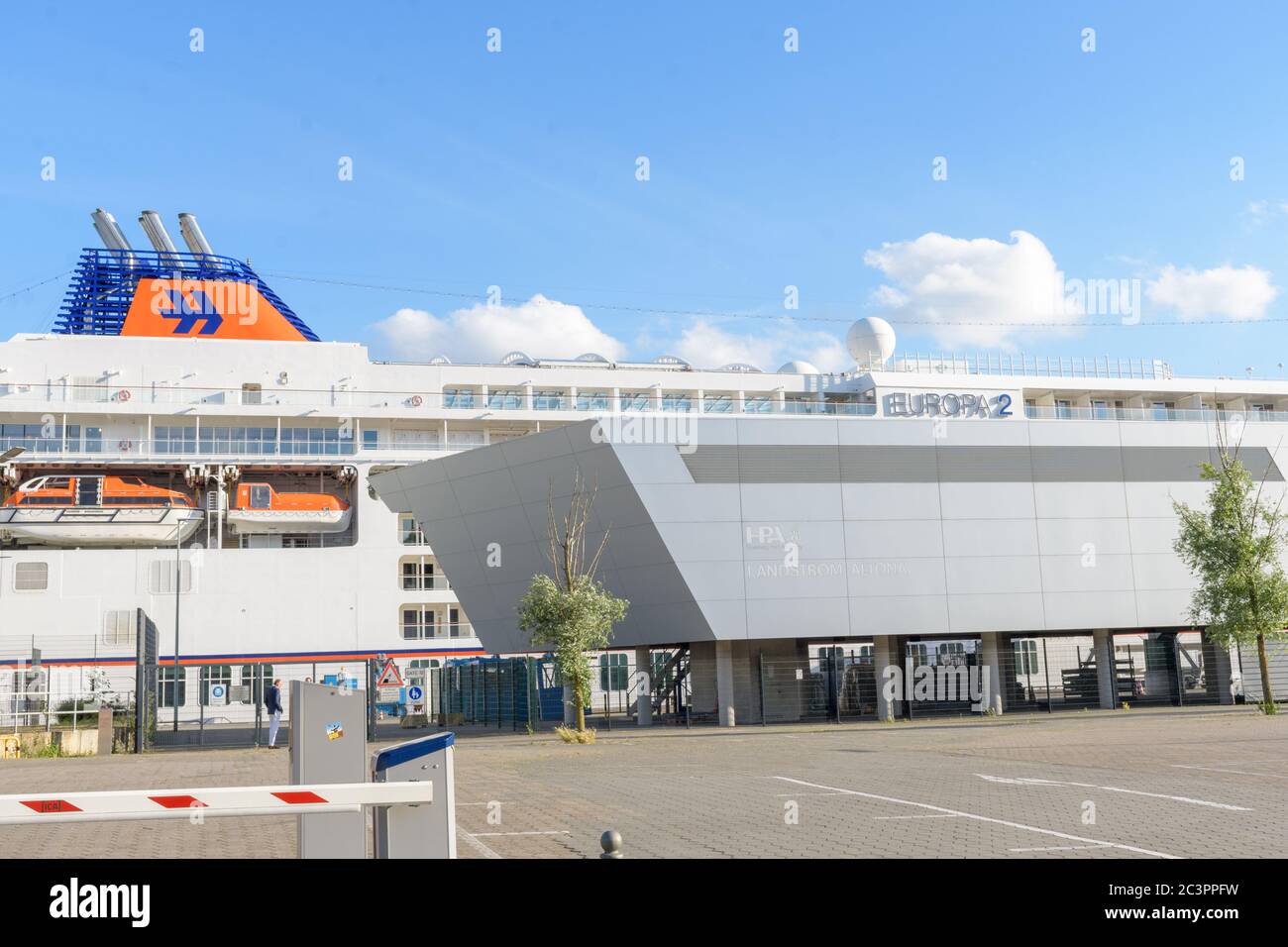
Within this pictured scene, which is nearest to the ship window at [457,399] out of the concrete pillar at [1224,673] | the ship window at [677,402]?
the ship window at [677,402]

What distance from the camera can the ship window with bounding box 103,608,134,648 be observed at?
171ft

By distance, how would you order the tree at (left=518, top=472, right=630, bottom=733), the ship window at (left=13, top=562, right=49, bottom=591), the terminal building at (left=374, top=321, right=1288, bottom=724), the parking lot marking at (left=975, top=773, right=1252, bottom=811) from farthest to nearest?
the ship window at (left=13, top=562, right=49, bottom=591), the terminal building at (left=374, top=321, right=1288, bottom=724), the tree at (left=518, top=472, right=630, bottom=733), the parking lot marking at (left=975, top=773, right=1252, bottom=811)

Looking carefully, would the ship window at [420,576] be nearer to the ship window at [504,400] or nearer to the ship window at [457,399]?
the ship window at [457,399]

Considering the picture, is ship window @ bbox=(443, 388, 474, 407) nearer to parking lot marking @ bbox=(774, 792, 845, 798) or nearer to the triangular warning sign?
the triangular warning sign

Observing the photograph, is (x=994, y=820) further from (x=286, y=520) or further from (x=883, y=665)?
(x=286, y=520)

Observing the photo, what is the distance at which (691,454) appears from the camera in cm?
3155

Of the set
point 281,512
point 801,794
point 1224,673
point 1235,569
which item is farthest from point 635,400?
point 801,794

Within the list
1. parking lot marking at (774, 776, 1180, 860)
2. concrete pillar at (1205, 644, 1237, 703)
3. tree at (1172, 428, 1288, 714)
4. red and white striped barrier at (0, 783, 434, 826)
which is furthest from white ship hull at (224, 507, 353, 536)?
red and white striped barrier at (0, 783, 434, 826)

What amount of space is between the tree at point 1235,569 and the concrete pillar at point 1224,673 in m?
6.03

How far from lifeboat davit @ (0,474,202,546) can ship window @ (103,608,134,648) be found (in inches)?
125

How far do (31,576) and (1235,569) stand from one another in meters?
47.3

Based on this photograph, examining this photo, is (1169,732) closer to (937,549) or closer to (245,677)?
(937,549)

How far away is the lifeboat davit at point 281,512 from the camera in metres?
54.3
